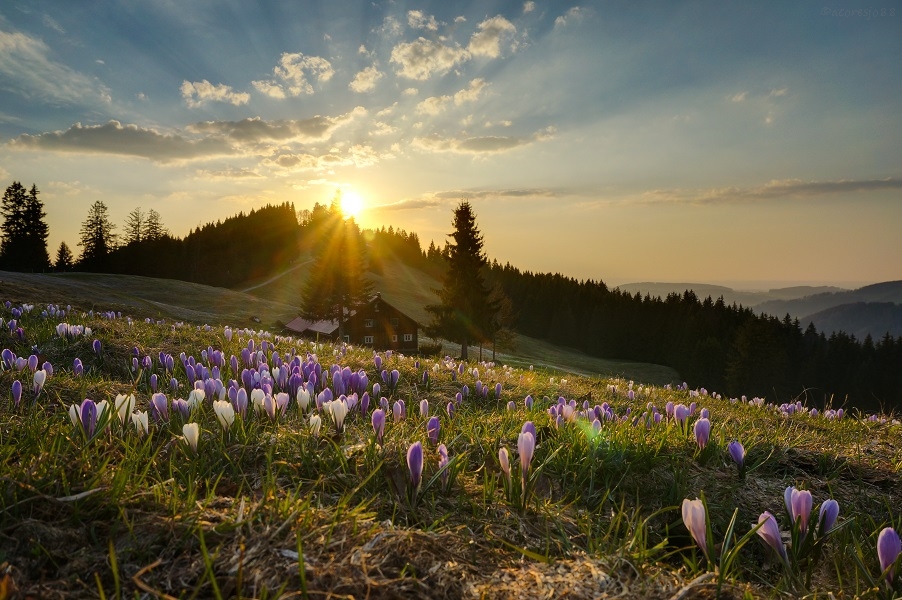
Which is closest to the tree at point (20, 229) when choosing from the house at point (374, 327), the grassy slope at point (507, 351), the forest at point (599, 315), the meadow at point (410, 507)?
the forest at point (599, 315)

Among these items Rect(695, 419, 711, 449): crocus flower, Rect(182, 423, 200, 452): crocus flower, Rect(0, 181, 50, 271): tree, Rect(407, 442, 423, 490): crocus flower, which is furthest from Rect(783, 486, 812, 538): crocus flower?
Rect(0, 181, 50, 271): tree

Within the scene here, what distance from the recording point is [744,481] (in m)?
3.45

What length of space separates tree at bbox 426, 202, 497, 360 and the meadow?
50313 mm

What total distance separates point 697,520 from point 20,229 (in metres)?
109

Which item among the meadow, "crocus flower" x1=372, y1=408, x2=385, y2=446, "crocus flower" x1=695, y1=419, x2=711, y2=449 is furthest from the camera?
"crocus flower" x1=695, y1=419, x2=711, y2=449

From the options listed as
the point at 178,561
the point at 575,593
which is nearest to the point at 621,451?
the point at 575,593

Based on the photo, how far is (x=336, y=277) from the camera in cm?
5947

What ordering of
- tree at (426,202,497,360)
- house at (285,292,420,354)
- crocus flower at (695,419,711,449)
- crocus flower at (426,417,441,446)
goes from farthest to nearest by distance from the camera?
house at (285,292,420,354) → tree at (426,202,497,360) → crocus flower at (695,419,711,449) → crocus flower at (426,417,441,446)

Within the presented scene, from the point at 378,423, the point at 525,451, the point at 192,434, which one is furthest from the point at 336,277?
the point at 525,451

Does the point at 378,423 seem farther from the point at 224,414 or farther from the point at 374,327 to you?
the point at 374,327

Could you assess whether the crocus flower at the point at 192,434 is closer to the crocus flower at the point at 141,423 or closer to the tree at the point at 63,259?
the crocus flower at the point at 141,423

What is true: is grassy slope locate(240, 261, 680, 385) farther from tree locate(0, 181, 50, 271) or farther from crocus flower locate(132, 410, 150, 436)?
crocus flower locate(132, 410, 150, 436)

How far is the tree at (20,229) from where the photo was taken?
82812mm

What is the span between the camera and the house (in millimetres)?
64500
